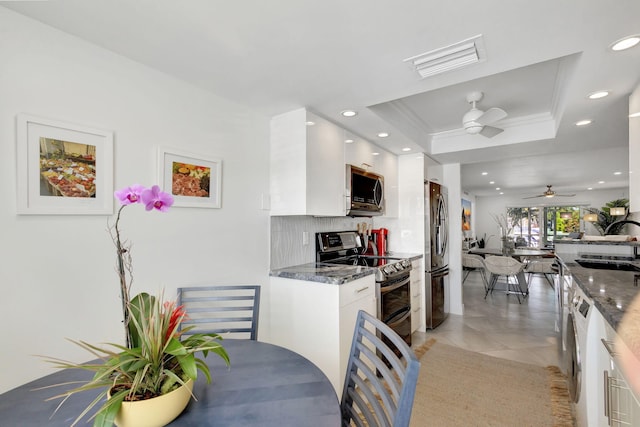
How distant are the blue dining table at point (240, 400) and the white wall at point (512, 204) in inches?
455

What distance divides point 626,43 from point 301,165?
1926 millimetres

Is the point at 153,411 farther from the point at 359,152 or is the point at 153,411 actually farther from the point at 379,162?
the point at 379,162

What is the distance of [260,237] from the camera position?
2.43m

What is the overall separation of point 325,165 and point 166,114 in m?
1.23

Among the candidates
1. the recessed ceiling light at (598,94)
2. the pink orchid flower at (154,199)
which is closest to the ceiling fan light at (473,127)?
the recessed ceiling light at (598,94)

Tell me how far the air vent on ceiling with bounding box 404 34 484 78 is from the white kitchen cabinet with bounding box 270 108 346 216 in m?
0.94

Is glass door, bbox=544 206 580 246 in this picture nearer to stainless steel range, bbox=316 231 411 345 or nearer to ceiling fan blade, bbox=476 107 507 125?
stainless steel range, bbox=316 231 411 345

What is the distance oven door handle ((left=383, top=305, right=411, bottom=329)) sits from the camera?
271cm

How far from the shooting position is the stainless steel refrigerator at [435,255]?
363 centimetres

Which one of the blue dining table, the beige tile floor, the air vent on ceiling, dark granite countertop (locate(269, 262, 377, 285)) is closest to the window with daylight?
the beige tile floor

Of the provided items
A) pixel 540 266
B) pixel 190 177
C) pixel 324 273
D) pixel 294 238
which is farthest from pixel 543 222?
pixel 190 177

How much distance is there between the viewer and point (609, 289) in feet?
4.66

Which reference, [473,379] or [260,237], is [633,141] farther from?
[260,237]

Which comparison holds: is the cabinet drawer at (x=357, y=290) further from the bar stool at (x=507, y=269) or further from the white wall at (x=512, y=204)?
the white wall at (x=512, y=204)
